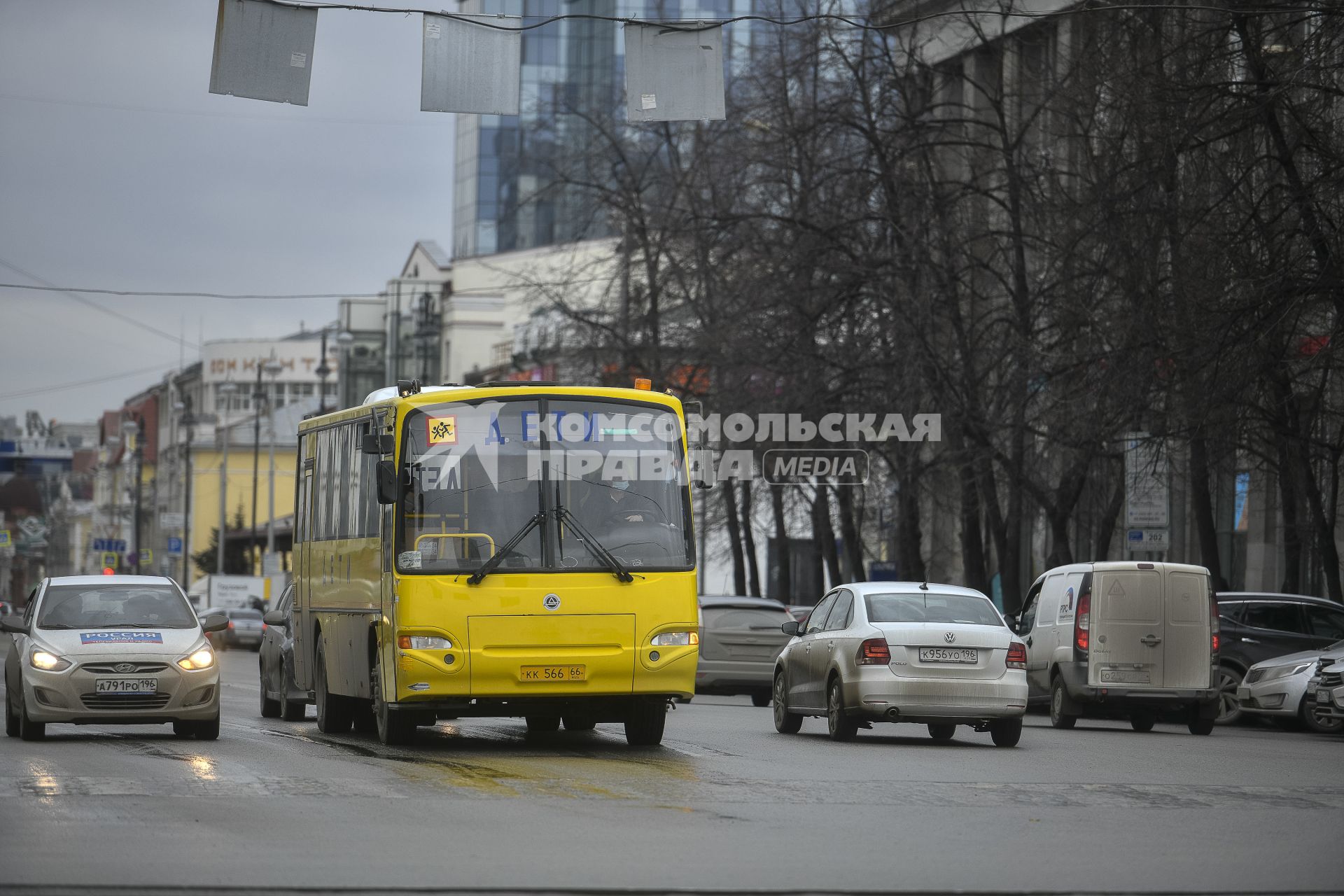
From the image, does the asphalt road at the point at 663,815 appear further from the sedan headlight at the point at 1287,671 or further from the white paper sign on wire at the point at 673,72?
the white paper sign on wire at the point at 673,72

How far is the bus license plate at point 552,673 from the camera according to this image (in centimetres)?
1700

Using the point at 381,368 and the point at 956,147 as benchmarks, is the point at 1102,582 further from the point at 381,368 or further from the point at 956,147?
the point at 381,368

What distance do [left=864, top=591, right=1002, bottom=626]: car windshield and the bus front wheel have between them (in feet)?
8.65

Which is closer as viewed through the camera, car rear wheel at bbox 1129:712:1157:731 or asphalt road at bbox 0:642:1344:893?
asphalt road at bbox 0:642:1344:893

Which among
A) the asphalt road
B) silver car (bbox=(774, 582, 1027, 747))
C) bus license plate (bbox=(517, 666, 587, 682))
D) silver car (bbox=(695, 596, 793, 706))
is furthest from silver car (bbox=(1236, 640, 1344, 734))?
bus license plate (bbox=(517, 666, 587, 682))

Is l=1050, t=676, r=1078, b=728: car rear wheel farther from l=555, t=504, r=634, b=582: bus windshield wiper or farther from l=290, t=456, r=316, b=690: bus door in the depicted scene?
l=290, t=456, r=316, b=690: bus door

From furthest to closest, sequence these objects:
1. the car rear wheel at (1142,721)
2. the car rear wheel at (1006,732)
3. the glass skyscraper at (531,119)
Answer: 1. the glass skyscraper at (531,119)
2. the car rear wheel at (1142,721)
3. the car rear wheel at (1006,732)

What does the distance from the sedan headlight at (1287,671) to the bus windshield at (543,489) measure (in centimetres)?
1022

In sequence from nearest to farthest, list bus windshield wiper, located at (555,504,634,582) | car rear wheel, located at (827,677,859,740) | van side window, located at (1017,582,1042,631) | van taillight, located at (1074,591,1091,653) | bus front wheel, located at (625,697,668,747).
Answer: bus windshield wiper, located at (555,504,634,582) < bus front wheel, located at (625,697,668,747) < car rear wheel, located at (827,677,859,740) < van taillight, located at (1074,591,1091,653) < van side window, located at (1017,582,1042,631)

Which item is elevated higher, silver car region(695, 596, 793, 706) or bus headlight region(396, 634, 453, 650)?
bus headlight region(396, 634, 453, 650)

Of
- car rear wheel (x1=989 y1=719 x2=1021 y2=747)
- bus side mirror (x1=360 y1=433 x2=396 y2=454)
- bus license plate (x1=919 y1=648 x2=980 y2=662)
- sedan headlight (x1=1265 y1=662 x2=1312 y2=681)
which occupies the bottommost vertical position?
car rear wheel (x1=989 y1=719 x2=1021 y2=747)

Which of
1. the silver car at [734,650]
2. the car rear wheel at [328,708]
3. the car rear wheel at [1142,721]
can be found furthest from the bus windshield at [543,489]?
the silver car at [734,650]

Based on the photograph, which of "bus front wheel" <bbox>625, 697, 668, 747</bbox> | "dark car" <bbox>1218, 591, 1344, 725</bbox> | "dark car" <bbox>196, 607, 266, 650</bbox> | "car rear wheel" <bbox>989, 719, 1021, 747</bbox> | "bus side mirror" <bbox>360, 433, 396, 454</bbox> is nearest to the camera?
"bus side mirror" <bbox>360, 433, 396, 454</bbox>

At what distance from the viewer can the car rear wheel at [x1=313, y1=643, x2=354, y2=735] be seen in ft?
66.3
